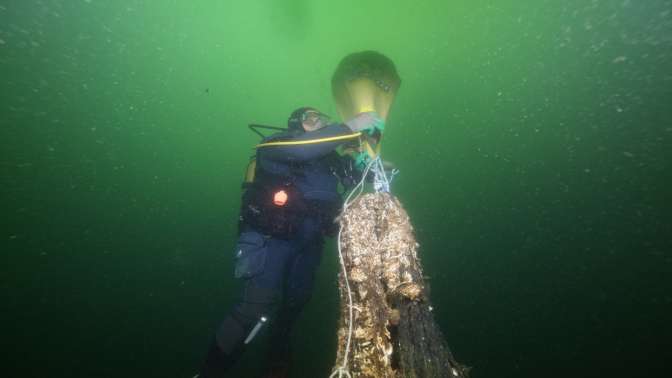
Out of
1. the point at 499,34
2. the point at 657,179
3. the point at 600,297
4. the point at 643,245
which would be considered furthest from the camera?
the point at 600,297

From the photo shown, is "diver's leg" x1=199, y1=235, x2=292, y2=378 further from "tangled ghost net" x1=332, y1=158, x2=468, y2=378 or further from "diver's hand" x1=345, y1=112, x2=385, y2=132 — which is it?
"diver's hand" x1=345, y1=112, x2=385, y2=132

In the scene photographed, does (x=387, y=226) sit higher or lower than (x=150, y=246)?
higher

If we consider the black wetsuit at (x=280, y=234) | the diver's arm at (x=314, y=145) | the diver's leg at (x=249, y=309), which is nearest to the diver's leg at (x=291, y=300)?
the black wetsuit at (x=280, y=234)

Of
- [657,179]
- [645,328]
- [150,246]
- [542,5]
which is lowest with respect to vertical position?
[150,246]

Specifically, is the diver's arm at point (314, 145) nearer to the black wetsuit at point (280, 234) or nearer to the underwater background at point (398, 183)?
the black wetsuit at point (280, 234)

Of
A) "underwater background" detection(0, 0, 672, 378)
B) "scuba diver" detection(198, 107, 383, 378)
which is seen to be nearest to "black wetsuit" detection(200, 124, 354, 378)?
"scuba diver" detection(198, 107, 383, 378)

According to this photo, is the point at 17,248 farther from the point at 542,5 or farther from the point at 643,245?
the point at 643,245

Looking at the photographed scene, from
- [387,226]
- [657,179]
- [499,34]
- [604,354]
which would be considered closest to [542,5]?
[499,34]

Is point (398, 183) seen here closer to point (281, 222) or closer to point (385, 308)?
point (281, 222)

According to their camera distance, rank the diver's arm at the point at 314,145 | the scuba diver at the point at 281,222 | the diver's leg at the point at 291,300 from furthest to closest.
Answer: the diver's leg at the point at 291,300 < the scuba diver at the point at 281,222 < the diver's arm at the point at 314,145

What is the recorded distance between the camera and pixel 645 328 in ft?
57.7

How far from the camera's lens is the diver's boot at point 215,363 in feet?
10.5

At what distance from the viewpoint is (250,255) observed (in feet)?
11.1

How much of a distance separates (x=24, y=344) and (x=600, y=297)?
43.4 meters
